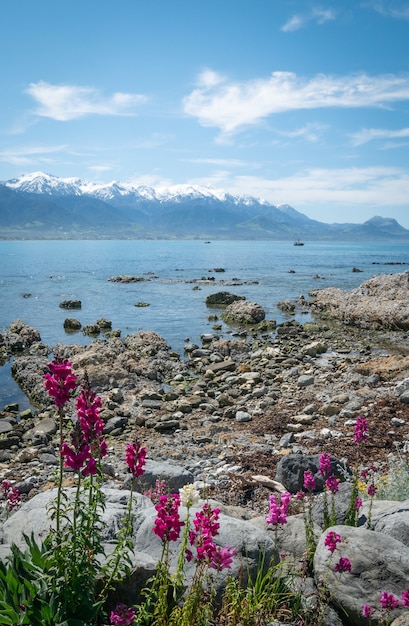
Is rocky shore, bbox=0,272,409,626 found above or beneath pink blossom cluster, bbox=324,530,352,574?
beneath

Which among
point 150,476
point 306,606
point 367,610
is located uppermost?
point 367,610

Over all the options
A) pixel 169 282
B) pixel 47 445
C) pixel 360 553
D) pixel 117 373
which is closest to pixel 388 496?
pixel 360 553

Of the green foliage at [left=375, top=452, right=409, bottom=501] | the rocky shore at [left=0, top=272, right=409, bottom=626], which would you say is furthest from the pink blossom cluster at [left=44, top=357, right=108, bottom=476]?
the green foliage at [left=375, top=452, right=409, bottom=501]

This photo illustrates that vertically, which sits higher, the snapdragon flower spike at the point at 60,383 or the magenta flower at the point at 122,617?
the snapdragon flower spike at the point at 60,383

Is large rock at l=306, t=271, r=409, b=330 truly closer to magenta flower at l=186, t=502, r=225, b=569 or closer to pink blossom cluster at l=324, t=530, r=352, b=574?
pink blossom cluster at l=324, t=530, r=352, b=574

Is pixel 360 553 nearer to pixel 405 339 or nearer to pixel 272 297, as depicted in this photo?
pixel 405 339

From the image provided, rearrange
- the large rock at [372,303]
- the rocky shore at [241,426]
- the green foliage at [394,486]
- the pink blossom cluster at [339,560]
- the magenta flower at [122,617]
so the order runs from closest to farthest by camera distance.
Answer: the magenta flower at [122,617], the pink blossom cluster at [339,560], the rocky shore at [241,426], the green foliage at [394,486], the large rock at [372,303]

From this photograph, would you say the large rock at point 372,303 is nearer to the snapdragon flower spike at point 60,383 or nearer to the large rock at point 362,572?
the large rock at point 362,572

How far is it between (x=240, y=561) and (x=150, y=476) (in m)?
3.87

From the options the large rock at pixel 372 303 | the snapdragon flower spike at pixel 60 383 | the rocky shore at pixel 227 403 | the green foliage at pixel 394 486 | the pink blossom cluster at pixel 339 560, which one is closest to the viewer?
the snapdragon flower spike at pixel 60 383

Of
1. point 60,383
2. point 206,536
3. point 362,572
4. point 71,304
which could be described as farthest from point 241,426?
point 71,304

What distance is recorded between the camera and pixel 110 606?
14.6 ft

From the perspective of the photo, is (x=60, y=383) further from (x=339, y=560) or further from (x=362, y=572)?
(x=362, y=572)

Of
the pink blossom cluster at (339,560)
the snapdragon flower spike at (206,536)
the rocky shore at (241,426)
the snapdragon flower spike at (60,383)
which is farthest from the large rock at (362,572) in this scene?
the snapdragon flower spike at (60,383)
